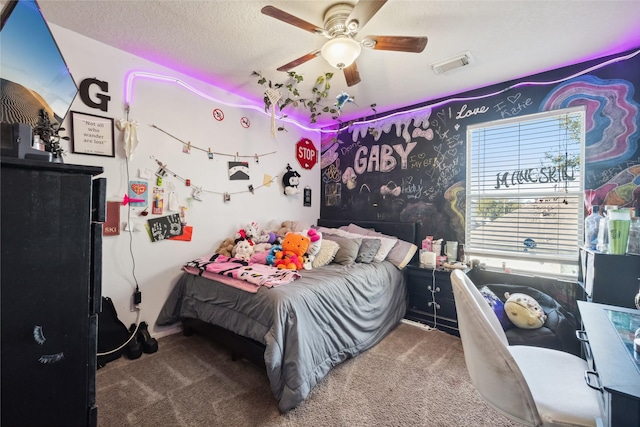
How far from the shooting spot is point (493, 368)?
112 cm

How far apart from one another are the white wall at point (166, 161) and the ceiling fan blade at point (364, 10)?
1.78 metres

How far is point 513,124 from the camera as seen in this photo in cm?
272

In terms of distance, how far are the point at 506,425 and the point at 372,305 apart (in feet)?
3.73

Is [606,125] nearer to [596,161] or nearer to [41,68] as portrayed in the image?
[596,161]

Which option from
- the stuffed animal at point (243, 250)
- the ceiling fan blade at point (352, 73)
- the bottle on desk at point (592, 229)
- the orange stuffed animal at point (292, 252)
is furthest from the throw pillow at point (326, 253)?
the bottle on desk at point (592, 229)

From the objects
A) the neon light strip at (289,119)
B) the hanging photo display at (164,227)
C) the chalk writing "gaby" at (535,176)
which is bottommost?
the hanging photo display at (164,227)

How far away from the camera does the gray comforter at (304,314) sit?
1.69 m

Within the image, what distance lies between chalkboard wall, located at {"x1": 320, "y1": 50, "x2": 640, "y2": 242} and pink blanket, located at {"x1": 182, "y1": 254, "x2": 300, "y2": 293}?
179cm

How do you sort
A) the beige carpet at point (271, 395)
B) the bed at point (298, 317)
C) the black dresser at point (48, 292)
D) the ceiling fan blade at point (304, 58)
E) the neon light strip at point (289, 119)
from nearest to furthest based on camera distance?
the black dresser at point (48, 292) → the beige carpet at point (271, 395) → the bed at point (298, 317) → the ceiling fan blade at point (304, 58) → the neon light strip at point (289, 119)

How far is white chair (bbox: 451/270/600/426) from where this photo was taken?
41.0 inches

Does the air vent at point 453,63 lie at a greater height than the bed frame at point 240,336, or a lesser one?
greater

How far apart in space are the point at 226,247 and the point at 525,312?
2644 millimetres

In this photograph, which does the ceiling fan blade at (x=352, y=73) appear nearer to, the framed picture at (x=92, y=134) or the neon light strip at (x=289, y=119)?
the neon light strip at (x=289, y=119)

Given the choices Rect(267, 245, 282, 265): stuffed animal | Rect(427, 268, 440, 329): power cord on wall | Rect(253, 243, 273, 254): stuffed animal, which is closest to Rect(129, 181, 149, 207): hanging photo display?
Rect(253, 243, 273, 254): stuffed animal
